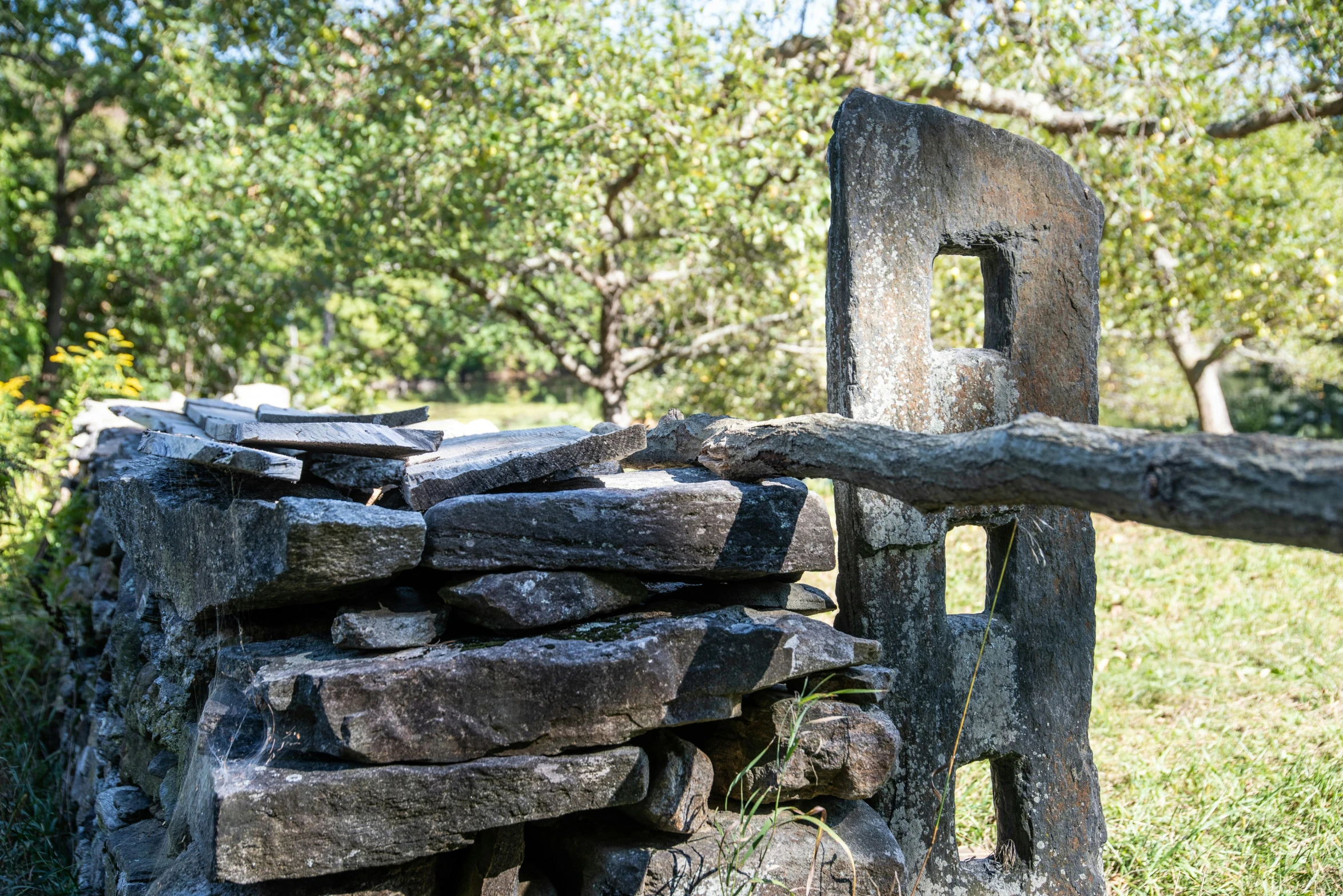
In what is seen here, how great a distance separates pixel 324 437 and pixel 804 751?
1.44 metres

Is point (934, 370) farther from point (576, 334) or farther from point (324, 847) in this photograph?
point (576, 334)

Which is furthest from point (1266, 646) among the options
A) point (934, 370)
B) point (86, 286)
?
point (86, 286)

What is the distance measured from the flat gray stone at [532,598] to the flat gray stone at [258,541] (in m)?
0.17

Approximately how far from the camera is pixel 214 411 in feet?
14.9

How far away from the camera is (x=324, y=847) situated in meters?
1.91

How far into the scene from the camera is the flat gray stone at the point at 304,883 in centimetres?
200

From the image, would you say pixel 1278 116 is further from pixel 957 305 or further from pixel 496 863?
pixel 496 863

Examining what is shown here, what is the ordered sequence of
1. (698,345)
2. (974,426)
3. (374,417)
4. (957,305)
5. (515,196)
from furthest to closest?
(698,345), (957,305), (515,196), (374,417), (974,426)

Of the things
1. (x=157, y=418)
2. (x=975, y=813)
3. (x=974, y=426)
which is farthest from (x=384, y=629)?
(x=157, y=418)

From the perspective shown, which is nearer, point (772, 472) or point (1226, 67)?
point (772, 472)

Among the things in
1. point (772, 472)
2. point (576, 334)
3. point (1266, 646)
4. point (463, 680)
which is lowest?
point (1266, 646)

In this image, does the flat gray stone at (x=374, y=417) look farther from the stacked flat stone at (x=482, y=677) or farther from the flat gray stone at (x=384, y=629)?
the flat gray stone at (x=384, y=629)

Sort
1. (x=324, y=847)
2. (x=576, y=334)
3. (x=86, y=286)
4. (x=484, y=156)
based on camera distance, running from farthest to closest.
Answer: (x=86, y=286) → (x=576, y=334) → (x=484, y=156) → (x=324, y=847)

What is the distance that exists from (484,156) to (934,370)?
4856mm
